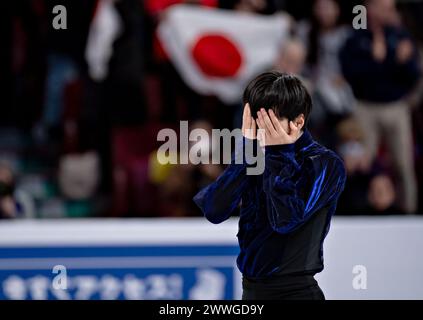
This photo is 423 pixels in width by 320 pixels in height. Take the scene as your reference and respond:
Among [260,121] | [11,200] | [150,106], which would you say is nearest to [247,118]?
[260,121]

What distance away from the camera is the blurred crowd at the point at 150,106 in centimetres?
665

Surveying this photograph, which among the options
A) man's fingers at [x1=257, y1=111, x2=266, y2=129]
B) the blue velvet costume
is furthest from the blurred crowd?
man's fingers at [x1=257, y1=111, x2=266, y2=129]

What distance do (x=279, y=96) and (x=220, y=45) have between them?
4.44 metres

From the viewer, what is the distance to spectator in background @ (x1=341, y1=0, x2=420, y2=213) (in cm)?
677

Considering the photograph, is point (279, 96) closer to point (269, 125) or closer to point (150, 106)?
point (269, 125)

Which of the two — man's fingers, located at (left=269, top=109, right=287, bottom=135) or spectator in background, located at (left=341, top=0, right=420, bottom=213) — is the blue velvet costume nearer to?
man's fingers, located at (left=269, top=109, right=287, bottom=135)

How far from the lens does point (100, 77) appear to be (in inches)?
282

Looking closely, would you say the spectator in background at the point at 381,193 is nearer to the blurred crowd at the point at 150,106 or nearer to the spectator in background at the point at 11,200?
the blurred crowd at the point at 150,106

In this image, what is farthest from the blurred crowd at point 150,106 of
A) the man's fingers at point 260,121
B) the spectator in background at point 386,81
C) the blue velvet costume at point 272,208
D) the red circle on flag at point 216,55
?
the man's fingers at point 260,121

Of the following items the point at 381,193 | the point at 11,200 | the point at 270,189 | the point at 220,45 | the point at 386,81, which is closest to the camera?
the point at 270,189

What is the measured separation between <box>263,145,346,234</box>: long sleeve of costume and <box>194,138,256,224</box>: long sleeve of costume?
0.29ft

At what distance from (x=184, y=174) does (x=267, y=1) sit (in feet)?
6.29

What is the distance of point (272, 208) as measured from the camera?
287 cm

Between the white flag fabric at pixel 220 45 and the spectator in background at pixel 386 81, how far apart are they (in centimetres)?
78
